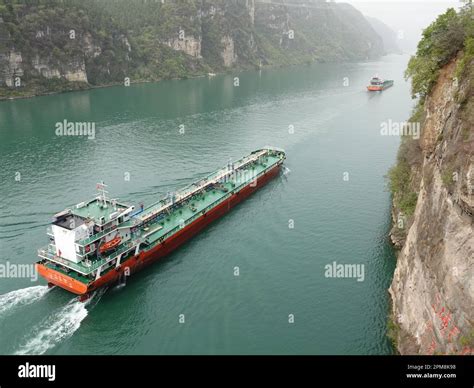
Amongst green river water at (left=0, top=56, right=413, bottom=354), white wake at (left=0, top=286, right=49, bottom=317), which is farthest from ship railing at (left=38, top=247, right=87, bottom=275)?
white wake at (left=0, top=286, right=49, bottom=317)

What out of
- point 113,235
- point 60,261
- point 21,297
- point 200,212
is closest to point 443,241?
point 113,235

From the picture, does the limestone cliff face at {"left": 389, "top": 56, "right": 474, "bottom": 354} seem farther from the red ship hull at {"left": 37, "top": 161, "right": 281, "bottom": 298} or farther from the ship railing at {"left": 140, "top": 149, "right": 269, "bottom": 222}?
the ship railing at {"left": 140, "top": 149, "right": 269, "bottom": 222}

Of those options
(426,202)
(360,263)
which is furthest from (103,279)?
(426,202)

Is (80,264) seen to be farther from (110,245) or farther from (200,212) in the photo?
(200,212)

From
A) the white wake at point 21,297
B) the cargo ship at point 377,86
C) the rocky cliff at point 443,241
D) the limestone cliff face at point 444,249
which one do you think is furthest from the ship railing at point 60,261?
the cargo ship at point 377,86

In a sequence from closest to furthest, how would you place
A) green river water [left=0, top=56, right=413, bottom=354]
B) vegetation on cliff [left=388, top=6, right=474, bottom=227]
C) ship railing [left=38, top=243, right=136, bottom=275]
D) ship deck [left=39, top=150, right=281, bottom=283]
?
vegetation on cliff [left=388, top=6, right=474, bottom=227] → green river water [left=0, top=56, right=413, bottom=354] → ship railing [left=38, top=243, right=136, bottom=275] → ship deck [left=39, top=150, right=281, bottom=283]

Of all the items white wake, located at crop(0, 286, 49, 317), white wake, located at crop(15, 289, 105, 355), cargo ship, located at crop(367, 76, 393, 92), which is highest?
cargo ship, located at crop(367, 76, 393, 92)

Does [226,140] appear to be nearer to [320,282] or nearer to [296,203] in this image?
[296,203]
